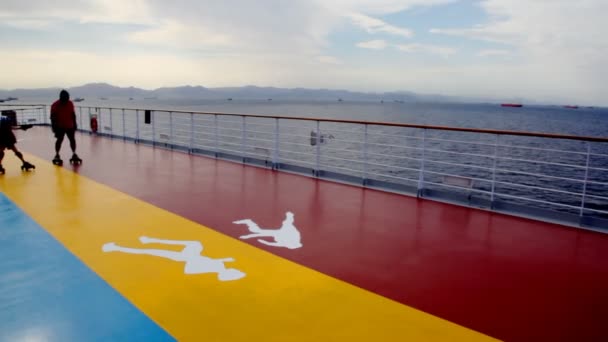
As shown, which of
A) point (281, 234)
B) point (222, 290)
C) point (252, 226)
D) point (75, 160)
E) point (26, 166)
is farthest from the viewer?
point (75, 160)

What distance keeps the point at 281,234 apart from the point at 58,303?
1562 millimetres

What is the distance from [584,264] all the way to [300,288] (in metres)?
1.91

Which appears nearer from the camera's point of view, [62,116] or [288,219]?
[288,219]

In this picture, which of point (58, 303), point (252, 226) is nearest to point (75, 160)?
point (252, 226)

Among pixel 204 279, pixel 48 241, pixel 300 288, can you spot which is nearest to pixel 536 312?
pixel 300 288

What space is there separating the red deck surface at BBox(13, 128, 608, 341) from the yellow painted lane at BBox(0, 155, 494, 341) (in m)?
0.15

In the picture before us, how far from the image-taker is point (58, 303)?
82.1 inches

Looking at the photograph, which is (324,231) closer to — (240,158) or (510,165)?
(240,158)

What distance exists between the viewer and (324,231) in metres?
3.30

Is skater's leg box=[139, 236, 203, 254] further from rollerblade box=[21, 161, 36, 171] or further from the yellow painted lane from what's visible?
rollerblade box=[21, 161, 36, 171]

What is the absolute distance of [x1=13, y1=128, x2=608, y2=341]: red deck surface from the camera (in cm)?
206

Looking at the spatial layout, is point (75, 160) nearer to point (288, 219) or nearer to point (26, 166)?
point (26, 166)

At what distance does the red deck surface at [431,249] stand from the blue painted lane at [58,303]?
1083 mm

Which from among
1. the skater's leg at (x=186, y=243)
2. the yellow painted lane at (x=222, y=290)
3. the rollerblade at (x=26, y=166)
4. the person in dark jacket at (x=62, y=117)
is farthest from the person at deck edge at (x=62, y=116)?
the skater's leg at (x=186, y=243)
